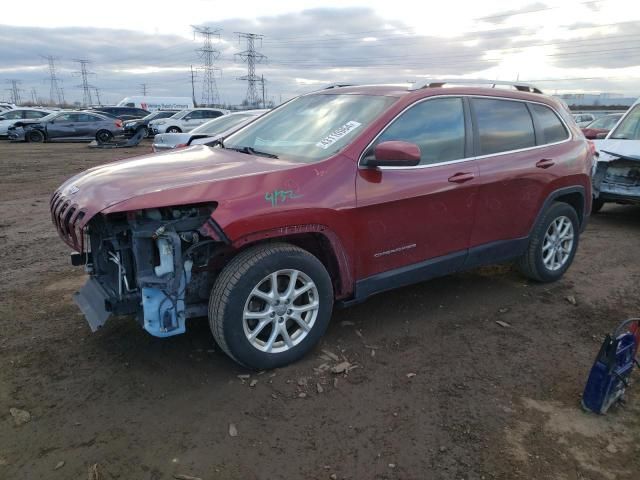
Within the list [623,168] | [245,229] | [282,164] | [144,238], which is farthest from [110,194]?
[623,168]

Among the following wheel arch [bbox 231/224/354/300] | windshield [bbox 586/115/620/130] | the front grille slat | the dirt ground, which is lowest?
the dirt ground

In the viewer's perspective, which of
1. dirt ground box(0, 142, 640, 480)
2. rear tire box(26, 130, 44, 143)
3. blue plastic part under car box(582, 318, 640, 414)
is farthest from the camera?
rear tire box(26, 130, 44, 143)

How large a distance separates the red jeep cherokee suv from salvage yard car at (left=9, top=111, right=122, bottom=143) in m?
21.0

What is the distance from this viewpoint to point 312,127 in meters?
3.96

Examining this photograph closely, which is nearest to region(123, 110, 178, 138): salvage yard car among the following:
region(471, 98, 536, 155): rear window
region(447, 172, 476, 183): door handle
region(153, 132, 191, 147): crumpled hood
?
region(153, 132, 191, 147): crumpled hood

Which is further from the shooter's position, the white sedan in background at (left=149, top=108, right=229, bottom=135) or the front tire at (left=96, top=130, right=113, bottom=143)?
the white sedan in background at (left=149, top=108, right=229, bottom=135)

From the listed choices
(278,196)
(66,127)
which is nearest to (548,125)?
(278,196)

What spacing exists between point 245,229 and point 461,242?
193 centimetres

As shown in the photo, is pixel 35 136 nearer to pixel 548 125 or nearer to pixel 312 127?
pixel 312 127

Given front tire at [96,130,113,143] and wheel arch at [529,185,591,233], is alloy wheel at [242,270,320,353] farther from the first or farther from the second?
front tire at [96,130,113,143]

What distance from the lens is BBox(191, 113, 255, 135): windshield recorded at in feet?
35.5

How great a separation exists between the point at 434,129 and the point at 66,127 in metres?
23.2

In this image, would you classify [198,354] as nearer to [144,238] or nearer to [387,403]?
[144,238]

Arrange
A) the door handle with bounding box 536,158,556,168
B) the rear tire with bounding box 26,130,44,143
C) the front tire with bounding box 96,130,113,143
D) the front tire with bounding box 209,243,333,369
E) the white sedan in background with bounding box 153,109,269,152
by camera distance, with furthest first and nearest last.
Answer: the rear tire with bounding box 26,130,44,143 → the front tire with bounding box 96,130,113,143 → the white sedan in background with bounding box 153,109,269,152 → the door handle with bounding box 536,158,556,168 → the front tire with bounding box 209,243,333,369
